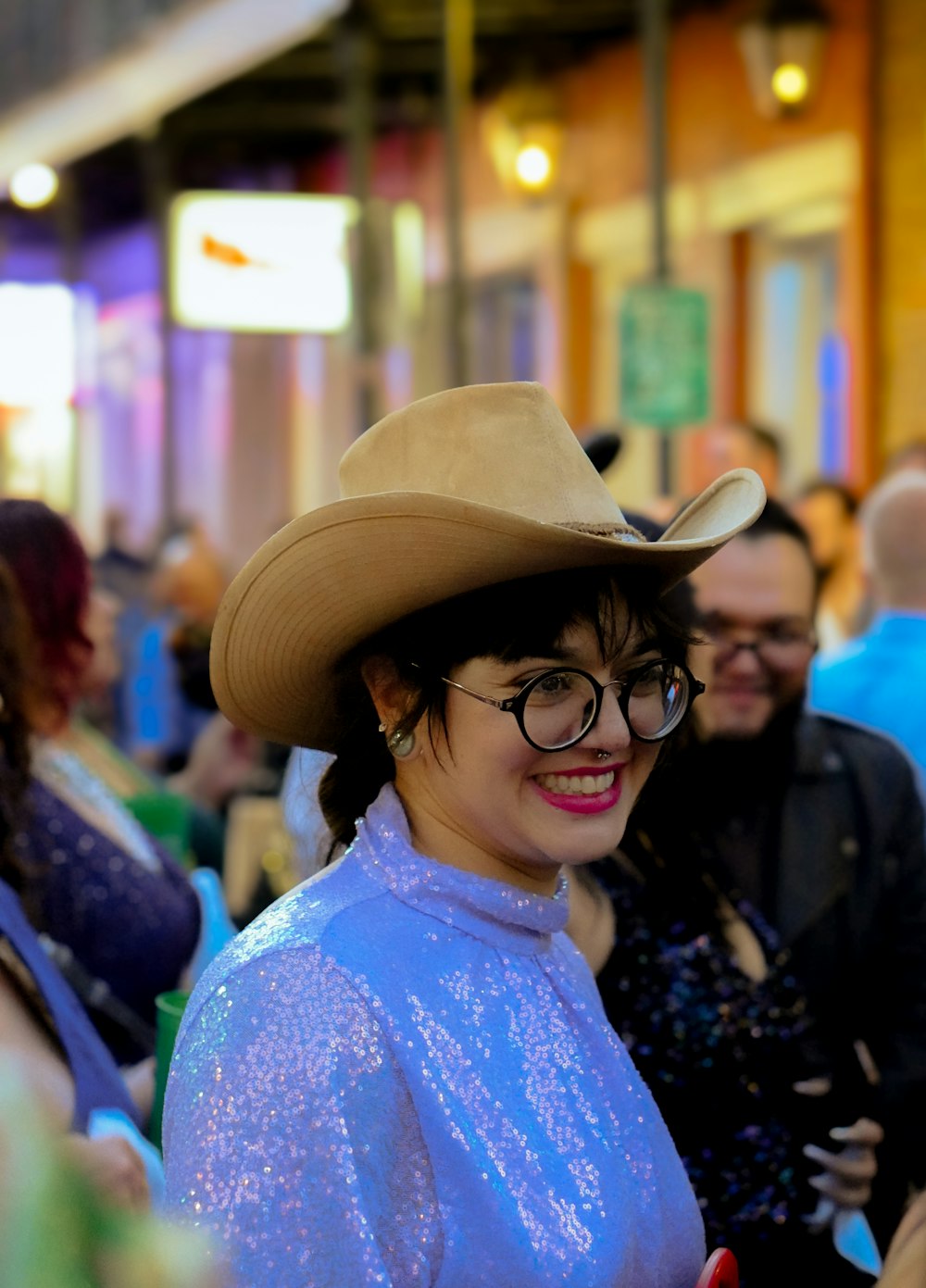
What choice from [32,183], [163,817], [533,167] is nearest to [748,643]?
[163,817]

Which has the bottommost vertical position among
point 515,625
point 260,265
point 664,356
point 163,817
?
point 163,817

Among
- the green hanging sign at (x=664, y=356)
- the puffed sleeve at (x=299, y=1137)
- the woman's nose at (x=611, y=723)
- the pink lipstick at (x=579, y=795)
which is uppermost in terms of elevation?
the green hanging sign at (x=664, y=356)

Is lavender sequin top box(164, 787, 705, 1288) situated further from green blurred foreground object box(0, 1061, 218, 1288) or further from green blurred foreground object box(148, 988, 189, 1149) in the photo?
green blurred foreground object box(0, 1061, 218, 1288)

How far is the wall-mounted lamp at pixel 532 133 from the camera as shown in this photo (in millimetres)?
14289

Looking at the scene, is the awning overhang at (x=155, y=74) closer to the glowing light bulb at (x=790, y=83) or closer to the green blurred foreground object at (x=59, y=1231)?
the glowing light bulb at (x=790, y=83)

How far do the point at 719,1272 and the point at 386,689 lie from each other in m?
0.67

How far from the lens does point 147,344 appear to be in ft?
87.5

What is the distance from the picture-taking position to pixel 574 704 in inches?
77.3

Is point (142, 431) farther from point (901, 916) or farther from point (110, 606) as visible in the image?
point (901, 916)

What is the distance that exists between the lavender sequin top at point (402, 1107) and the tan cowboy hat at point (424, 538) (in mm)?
220

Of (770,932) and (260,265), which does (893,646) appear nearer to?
(770,932)

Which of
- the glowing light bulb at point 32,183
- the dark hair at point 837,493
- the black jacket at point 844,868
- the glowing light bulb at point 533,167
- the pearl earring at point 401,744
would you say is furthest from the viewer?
the glowing light bulb at point 32,183

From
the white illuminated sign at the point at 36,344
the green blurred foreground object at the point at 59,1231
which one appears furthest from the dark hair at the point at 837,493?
the white illuminated sign at the point at 36,344

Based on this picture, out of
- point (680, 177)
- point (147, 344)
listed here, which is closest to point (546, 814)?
point (680, 177)
